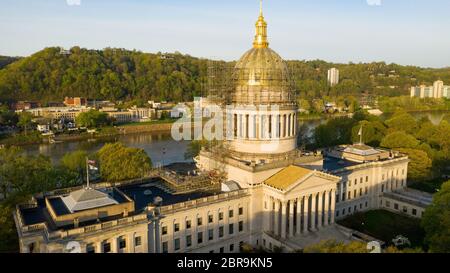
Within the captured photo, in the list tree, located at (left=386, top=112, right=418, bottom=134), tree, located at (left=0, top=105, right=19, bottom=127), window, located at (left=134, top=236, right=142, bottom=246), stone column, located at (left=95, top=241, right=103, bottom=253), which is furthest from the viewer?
tree, located at (left=0, top=105, right=19, bottom=127)

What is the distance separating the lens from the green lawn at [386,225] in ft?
129

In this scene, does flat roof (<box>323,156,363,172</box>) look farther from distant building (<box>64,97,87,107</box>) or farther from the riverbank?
distant building (<box>64,97,87,107</box>)

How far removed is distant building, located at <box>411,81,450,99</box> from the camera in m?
188

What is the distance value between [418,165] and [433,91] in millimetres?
158396

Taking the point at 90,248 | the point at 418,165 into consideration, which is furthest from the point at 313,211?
the point at 418,165

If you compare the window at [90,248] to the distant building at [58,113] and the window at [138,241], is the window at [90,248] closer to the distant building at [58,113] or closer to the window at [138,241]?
the window at [138,241]

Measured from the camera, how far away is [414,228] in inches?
1642

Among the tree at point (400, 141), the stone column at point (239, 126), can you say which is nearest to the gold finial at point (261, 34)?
the stone column at point (239, 126)

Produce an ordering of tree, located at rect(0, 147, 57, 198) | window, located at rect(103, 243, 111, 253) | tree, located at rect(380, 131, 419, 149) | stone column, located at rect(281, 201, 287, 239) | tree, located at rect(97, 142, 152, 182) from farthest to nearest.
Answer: tree, located at rect(380, 131, 419, 149) < tree, located at rect(97, 142, 152, 182) < tree, located at rect(0, 147, 57, 198) < stone column, located at rect(281, 201, 287, 239) < window, located at rect(103, 243, 111, 253)

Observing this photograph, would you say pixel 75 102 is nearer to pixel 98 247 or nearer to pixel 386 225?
pixel 98 247

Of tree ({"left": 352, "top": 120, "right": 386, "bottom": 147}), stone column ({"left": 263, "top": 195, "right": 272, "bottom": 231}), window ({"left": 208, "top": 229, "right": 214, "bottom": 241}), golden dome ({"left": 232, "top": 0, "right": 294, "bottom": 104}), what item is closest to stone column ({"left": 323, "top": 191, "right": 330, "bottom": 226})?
stone column ({"left": 263, "top": 195, "right": 272, "bottom": 231})

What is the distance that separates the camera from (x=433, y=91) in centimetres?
19062

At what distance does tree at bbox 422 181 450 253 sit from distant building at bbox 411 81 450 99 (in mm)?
170449

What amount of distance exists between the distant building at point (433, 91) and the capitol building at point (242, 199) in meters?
162
